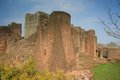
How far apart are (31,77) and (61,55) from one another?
13.0m

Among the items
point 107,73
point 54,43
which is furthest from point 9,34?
point 107,73

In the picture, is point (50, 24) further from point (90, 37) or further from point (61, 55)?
point (90, 37)

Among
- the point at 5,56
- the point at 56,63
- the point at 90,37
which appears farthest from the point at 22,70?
the point at 90,37

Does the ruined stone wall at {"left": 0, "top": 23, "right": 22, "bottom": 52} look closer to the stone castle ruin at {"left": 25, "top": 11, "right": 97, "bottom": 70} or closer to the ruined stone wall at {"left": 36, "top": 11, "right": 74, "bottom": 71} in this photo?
the stone castle ruin at {"left": 25, "top": 11, "right": 97, "bottom": 70}

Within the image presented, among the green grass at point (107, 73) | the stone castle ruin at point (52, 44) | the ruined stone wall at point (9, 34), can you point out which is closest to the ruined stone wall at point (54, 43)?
the stone castle ruin at point (52, 44)

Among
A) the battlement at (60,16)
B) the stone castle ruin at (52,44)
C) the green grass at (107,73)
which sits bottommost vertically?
the green grass at (107,73)

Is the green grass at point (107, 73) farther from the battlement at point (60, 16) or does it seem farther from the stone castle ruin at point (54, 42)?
the battlement at point (60, 16)

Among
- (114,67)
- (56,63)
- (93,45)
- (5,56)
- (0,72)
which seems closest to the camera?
(0,72)

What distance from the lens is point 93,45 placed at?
152ft

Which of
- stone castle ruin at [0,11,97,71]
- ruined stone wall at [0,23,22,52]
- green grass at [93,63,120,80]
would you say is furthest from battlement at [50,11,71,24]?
ruined stone wall at [0,23,22,52]

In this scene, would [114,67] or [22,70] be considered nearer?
[22,70]

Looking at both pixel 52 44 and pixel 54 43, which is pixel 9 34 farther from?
pixel 54 43

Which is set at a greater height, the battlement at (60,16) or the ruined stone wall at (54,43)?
the battlement at (60,16)

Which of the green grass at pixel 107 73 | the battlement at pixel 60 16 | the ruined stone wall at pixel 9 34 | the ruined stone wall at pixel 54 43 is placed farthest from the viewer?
the ruined stone wall at pixel 9 34
